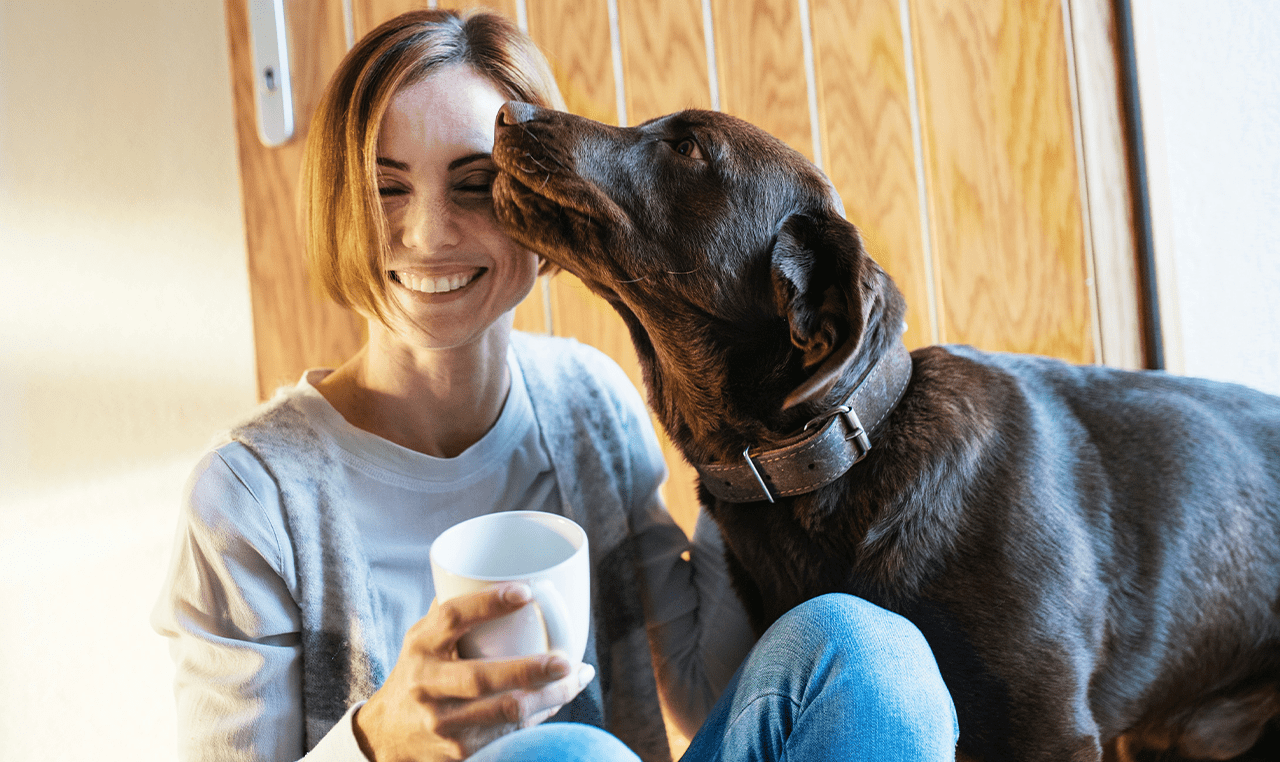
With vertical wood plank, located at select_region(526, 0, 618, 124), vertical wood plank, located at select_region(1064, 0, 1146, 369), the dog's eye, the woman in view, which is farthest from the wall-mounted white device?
vertical wood plank, located at select_region(1064, 0, 1146, 369)

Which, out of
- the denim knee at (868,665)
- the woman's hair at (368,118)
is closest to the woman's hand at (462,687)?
the denim knee at (868,665)

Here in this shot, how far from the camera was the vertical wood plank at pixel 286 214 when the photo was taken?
4.86ft

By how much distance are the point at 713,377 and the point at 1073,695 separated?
1.63 ft

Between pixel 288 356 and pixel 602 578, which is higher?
pixel 288 356

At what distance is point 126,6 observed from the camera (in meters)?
1.20

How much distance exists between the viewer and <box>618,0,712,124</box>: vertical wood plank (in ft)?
4.69

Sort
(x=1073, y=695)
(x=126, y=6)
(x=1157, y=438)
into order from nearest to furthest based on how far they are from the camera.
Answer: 1. (x=1073, y=695)
2. (x=1157, y=438)
3. (x=126, y=6)

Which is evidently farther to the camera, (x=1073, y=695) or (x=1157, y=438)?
(x=1157, y=438)

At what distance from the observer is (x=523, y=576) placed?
0.56 metres

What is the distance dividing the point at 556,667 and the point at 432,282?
51cm

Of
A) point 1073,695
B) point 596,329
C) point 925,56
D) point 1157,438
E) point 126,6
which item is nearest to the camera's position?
point 1073,695

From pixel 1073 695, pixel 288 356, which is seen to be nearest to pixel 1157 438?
pixel 1073 695

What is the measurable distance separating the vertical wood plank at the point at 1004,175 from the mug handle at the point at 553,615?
1.09 meters

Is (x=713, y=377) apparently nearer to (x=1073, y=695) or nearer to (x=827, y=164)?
(x=1073, y=695)
